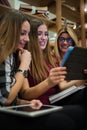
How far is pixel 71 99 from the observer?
123cm

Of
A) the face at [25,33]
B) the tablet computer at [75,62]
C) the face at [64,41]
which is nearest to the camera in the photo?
the tablet computer at [75,62]

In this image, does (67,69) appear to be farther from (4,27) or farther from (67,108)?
(4,27)

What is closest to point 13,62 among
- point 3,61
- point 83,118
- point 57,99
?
point 3,61

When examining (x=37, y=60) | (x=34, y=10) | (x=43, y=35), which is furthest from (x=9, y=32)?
(x=34, y=10)

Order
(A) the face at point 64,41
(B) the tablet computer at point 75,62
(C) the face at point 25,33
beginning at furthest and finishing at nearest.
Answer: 1. (A) the face at point 64,41
2. (C) the face at point 25,33
3. (B) the tablet computer at point 75,62

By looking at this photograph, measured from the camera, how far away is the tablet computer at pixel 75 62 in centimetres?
112

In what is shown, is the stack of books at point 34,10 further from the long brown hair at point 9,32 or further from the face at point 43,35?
the long brown hair at point 9,32

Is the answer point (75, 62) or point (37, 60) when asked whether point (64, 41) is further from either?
point (75, 62)

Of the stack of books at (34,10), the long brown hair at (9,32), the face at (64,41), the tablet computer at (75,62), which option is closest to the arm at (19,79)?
the long brown hair at (9,32)

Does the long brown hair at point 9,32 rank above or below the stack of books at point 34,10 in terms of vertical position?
below

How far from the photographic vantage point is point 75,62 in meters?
1.16

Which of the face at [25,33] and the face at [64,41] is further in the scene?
the face at [64,41]

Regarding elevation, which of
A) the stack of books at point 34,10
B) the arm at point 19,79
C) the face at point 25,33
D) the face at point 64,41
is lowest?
the arm at point 19,79

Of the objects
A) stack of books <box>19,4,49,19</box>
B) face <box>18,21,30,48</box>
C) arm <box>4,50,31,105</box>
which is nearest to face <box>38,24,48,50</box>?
face <box>18,21,30,48</box>
